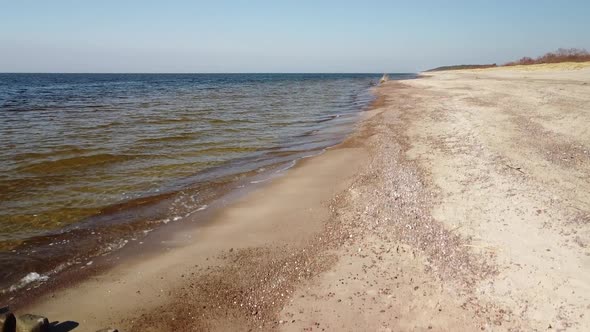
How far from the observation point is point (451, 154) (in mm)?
10227

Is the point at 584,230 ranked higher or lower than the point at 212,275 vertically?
higher

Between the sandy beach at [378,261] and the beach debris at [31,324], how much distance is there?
16.7 inches

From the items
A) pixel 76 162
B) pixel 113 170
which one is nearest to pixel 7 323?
pixel 113 170

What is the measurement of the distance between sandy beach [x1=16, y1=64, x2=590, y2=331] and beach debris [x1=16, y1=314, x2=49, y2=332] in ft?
1.39

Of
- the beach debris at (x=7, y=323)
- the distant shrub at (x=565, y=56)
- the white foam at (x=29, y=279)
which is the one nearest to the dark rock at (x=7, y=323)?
the beach debris at (x=7, y=323)

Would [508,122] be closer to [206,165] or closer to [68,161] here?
[206,165]

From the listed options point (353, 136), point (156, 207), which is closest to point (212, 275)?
point (156, 207)

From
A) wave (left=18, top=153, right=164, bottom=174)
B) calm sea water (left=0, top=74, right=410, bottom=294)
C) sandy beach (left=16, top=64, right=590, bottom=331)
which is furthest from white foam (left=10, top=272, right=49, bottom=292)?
wave (left=18, top=153, right=164, bottom=174)

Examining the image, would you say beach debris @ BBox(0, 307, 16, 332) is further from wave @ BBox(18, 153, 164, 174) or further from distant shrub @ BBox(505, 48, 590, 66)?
distant shrub @ BBox(505, 48, 590, 66)

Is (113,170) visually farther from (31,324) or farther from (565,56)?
(565,56)

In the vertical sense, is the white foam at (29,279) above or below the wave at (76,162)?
below

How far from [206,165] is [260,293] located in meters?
7.28

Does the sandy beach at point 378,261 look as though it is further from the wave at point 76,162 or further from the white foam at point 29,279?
the wave at point 76,162

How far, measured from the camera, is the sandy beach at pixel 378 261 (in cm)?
409
